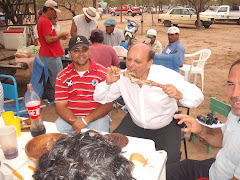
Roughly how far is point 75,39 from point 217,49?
1105 cm

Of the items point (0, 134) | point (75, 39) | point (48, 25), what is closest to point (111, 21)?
point (48, 25)

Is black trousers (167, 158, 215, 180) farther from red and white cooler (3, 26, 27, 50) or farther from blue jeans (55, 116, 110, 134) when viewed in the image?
red and white cooler (3, 26, 27, 50)

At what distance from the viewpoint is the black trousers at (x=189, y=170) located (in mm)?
1986

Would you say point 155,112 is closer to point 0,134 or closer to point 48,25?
point 0,134

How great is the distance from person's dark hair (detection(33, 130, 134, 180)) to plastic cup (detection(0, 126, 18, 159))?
637mm

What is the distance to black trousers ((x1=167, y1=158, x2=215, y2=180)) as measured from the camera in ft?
6.52

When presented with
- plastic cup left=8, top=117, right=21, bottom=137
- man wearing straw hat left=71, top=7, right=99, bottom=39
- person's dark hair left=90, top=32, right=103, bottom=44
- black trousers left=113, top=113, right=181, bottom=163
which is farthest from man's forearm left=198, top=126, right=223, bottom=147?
man wearing straw hat left=71, top=7, right=99, bottom=39

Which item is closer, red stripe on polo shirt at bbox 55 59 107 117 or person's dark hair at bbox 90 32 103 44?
red stripe on polo shirt at bbox 55 59 107 117

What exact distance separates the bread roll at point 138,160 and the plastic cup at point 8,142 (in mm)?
934

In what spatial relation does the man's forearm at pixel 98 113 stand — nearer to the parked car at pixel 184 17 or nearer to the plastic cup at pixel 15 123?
the plastic cup at pixel 15 123

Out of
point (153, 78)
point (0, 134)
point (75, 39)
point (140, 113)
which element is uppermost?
point (75, 39)

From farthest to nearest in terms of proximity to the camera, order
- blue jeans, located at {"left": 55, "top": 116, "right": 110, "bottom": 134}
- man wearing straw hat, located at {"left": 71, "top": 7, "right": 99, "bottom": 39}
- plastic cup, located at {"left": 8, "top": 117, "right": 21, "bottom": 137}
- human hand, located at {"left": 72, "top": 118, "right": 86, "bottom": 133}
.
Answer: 1. man wearing straw hat, located at {"left": 71, "top": 7, "right": 99, "bottom": 39}
2. blue jeans, located at {"left": 55, "top": 116, "right": 110, "bottom": 134}
3. human hand, located at {"left": 72, "top": 118, "right": 86, "bottom": 133}
4. plastic cup, located at {"left": 8, "top": 117, "right": 21, "bottom": 137}

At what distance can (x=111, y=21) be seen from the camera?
5957 millimetres

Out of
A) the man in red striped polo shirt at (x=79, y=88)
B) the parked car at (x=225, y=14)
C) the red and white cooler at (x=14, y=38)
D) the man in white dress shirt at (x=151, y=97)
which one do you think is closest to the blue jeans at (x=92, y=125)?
the man in red striped polo shirt at (x=79, y=88)
